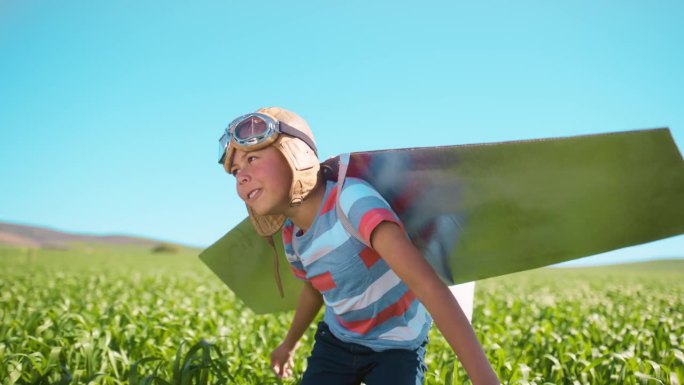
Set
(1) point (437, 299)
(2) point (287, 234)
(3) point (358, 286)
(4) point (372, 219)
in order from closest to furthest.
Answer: (1) point (437, 299) < (4) point (372, 219) < (3) point (358, 286) < (2) point (287, 234)

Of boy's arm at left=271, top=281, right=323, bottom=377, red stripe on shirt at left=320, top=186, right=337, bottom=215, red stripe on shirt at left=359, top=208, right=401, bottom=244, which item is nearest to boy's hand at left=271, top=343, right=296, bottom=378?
boy's arm at left=271, top=281, right=323, bottom=377

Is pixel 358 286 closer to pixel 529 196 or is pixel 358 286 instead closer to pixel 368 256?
pixel 368 256

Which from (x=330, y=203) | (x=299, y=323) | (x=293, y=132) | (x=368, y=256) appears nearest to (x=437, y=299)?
(x=368, y=256)

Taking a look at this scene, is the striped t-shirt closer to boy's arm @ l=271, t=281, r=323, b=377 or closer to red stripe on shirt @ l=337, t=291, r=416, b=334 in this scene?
red stripe on shirt @ l=337, t=291, r=416, b=334

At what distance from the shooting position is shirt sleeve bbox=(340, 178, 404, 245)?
194 centimetres

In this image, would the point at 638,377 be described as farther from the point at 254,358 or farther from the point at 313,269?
the point at 254,358

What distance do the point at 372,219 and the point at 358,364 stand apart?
34.0 inches

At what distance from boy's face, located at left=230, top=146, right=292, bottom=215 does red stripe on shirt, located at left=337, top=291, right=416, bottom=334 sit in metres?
0.68

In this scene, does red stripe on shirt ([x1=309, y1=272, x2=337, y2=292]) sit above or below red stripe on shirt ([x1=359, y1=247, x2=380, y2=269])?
below

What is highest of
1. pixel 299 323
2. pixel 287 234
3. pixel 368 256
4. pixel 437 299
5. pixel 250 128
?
pixel 250 128

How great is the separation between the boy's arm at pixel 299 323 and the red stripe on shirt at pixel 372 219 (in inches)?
38.5

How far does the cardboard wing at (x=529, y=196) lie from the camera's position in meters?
2.09

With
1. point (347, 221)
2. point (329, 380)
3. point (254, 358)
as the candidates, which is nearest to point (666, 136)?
point (347, 221)

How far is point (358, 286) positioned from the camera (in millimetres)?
2322
